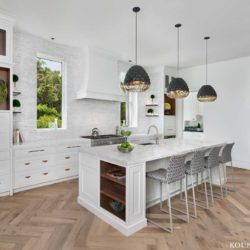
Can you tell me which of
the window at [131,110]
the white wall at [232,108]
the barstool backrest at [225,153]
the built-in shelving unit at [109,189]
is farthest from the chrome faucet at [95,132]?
the white wall at [232,108]

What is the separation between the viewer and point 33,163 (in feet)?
12.2

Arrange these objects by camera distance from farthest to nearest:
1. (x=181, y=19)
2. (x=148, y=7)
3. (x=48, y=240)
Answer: (x=181, y=19) → (x=148, y=7) → (x=48, y=240)

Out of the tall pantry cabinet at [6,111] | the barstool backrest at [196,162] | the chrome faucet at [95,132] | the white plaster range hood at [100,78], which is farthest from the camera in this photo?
the chrome faucet at [95,132]

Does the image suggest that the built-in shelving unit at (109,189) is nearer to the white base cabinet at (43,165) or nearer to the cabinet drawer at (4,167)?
the white base cabinet at (43,165)

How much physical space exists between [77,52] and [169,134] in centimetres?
380

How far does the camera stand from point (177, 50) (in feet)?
15.8

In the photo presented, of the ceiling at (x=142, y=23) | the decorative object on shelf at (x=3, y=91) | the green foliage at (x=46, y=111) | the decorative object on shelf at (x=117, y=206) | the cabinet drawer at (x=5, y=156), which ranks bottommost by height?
the decorative object on shelf at (x=117, y=206)

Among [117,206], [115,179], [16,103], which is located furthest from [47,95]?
[117,206]

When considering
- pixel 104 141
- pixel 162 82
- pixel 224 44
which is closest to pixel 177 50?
pixel 224 44

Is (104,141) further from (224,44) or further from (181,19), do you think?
(224,44)

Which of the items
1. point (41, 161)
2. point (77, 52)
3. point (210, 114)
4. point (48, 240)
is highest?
point (77, 52)

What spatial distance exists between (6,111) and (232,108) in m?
5.47

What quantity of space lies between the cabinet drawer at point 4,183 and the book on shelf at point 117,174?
1.92m

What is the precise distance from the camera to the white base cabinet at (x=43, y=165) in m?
3.56
